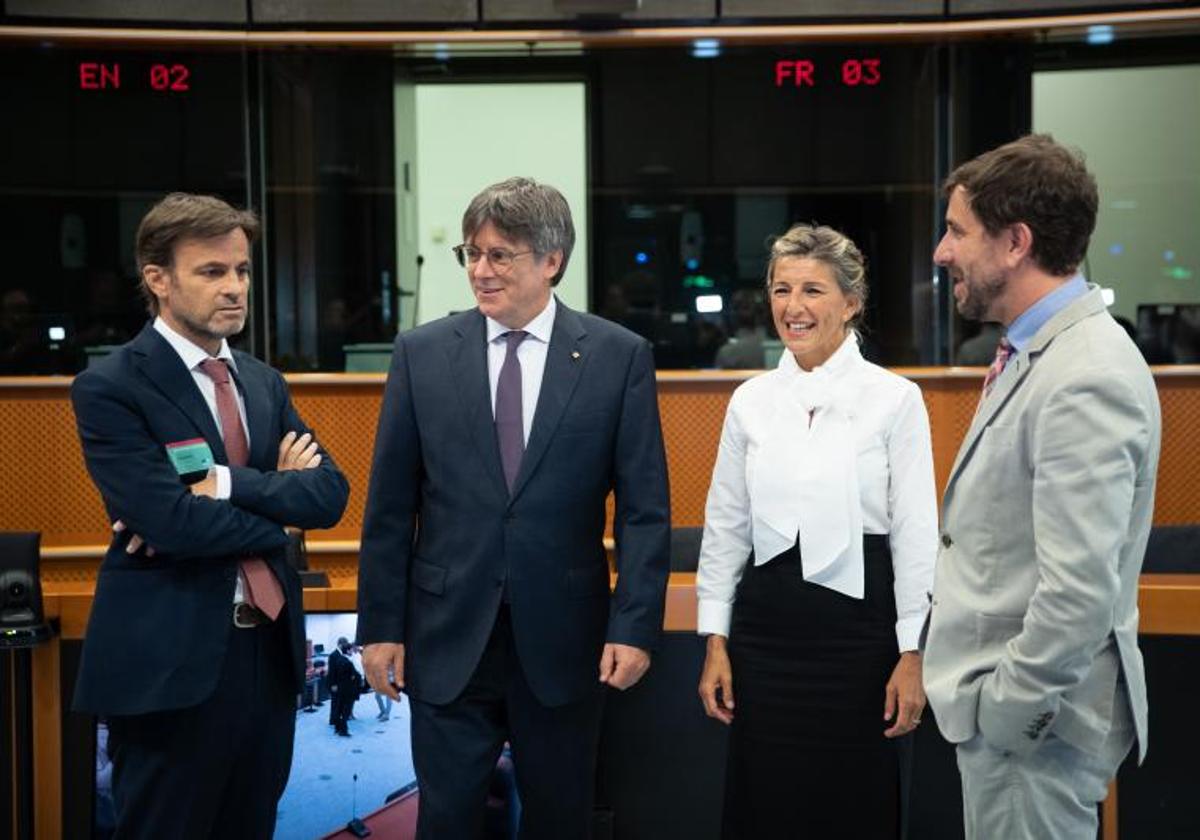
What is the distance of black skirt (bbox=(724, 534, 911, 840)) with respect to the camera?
2760 millimetres

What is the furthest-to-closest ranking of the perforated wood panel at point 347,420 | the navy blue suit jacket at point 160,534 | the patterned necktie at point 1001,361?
the perforated wood panel at point 347,420
the navy blue suit jacket at point 160,534
the patterned necktie at point 1001,361

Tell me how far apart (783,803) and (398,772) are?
0.95 m

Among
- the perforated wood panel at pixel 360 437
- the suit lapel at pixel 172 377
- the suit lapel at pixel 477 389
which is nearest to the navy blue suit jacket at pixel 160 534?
the suit lapel at pixel 172 377

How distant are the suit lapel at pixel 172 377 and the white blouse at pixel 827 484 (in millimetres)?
1044

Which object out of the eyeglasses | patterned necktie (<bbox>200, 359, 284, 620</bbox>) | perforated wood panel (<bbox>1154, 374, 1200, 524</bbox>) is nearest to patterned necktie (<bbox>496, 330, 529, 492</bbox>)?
the eyeglasses

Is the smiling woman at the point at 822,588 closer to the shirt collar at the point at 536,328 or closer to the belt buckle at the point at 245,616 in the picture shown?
the shirt collar at the point at 536,328

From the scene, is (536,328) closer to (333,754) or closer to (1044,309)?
(1044,309)

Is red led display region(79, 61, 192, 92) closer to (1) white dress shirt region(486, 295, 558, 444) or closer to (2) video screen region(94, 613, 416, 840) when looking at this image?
(2) video screen region(94, 613, 416, 840)

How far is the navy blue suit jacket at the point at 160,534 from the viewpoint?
8.32 feet

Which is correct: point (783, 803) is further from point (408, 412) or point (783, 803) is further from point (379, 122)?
point (379, 122)

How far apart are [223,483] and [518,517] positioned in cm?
57

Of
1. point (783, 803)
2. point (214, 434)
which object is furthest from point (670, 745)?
point (214, 434)

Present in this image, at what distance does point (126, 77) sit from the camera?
6.91 meters

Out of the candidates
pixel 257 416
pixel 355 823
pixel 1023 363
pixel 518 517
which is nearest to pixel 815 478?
pixel 518 517
